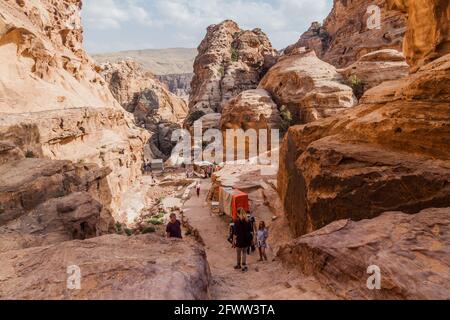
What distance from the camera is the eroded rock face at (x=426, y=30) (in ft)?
32.2

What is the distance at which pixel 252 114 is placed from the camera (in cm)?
3072

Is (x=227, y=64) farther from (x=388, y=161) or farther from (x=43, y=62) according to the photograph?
(x=388, y=161)

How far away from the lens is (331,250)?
502cm

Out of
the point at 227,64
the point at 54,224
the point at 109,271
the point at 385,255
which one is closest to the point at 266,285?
the point at 385,255

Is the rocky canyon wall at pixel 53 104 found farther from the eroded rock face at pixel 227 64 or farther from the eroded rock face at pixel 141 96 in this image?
the eroded rock face at pixel 141 96

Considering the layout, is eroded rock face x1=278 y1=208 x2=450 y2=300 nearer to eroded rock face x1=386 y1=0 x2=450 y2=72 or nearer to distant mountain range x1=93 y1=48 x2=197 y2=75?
eroded rock face x1=386 y1=0 x2=450 y2=72

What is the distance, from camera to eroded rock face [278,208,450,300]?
12.9 feet

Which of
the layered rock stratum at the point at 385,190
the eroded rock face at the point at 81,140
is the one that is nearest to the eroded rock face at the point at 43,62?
the eroded rock face at the point at 81,140

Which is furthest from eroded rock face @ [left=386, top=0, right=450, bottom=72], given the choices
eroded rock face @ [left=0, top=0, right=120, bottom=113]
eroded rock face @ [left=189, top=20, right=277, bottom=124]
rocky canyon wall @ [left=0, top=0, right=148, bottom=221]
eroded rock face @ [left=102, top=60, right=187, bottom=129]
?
eroded rock face @ [left=102, top=60, right=187, bottom=129]

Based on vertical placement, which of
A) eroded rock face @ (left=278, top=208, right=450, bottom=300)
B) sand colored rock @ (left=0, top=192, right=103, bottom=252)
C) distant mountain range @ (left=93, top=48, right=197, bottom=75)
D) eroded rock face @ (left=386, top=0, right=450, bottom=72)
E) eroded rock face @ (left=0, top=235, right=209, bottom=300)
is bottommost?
sand colored rock @ (left=0, top=192, right=103, bottom=252)

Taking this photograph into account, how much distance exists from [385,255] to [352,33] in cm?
4858

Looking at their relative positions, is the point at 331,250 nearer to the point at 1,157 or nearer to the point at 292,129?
the point at 292,129

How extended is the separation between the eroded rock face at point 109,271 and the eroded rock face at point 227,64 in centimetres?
3799

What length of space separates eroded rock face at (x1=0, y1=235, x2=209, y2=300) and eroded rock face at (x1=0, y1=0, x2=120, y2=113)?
61.9 ft
